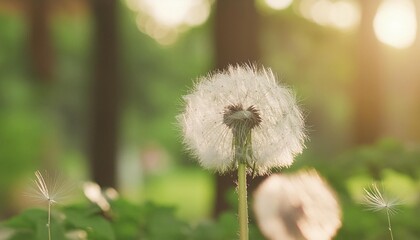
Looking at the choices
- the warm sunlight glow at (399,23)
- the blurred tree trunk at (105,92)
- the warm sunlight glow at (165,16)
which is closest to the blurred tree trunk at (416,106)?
the warm sunlight glow at (399,23)

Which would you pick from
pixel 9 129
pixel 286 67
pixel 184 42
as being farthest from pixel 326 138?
pixel 9 129

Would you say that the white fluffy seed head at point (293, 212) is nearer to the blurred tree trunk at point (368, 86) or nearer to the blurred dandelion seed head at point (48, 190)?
the blurred dandelion seed head at point (48, 190)

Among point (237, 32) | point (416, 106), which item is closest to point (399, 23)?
point (416, 106)

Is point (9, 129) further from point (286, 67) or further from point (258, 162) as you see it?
point (258, 162)

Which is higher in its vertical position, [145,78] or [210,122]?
[145,78]

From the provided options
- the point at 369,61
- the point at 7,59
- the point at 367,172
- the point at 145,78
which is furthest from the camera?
the point at 145,78

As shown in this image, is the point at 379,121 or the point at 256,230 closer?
the point at 256,230

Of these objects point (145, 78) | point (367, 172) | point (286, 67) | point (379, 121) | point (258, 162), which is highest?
point (145, 78)

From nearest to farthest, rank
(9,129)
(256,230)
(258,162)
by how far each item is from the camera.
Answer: (258,162) < (256,230) < (9,129)
